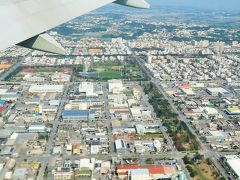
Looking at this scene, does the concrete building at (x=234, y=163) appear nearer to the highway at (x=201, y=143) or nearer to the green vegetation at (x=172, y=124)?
the highway at (x=201, y=143)

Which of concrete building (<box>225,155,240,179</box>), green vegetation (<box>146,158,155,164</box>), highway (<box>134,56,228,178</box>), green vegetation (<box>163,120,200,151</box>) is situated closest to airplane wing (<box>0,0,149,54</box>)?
green vegetation (<box>146,158,155,164</box>)

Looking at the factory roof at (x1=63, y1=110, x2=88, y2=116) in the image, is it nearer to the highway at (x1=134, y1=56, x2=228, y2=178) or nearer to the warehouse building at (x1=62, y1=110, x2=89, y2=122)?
the warehouse building at (x1=62, y1=110, x2=89, y2=122)

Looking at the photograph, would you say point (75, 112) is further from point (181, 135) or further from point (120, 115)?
point (181, 135)

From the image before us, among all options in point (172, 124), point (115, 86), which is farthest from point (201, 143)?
point (115, 86)

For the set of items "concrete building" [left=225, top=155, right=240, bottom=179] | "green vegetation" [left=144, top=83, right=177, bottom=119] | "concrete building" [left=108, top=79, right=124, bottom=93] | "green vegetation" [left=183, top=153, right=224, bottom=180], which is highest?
"concrete building" [left=225, top=155, right=240, bottom=179]

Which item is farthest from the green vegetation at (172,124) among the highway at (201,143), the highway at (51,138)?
the highway at (51,138)

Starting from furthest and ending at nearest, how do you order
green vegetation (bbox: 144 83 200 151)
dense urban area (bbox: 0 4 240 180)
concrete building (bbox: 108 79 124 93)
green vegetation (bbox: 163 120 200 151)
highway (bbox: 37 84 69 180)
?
1. concrete building (bbox: 108 79 124 93)
2. green vegetation (bbox: 144 83 200 151)
3. green vegetation (bbox: 163 120 200 151)
4. dense urban area (bbox: 0 4 240 180)
5. highway (bbox: 37 84 69 180)
